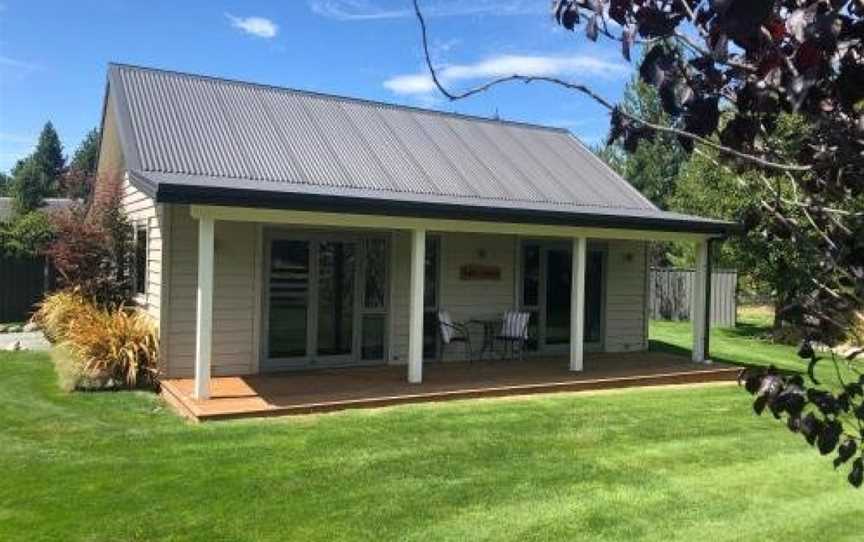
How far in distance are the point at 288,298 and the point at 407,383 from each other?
7.42 ft

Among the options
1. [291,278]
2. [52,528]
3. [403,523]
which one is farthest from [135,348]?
[403,523]

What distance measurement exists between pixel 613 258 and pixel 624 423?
646 cm

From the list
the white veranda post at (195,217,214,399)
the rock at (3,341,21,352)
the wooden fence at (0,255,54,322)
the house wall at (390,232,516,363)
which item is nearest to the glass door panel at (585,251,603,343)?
the house wall at (390,232,516,363)

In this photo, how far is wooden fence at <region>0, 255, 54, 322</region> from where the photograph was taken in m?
19.2

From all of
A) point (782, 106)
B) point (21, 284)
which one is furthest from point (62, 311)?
point (782, 106)

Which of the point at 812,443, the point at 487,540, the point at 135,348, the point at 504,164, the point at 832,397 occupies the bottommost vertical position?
the point at 487,540

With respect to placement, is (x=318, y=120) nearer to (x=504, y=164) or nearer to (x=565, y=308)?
(x=504, y=164)

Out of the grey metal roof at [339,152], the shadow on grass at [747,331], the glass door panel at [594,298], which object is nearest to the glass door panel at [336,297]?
the grey metal roof at [339,152]

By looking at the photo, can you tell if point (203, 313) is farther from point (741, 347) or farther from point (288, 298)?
point (741, 347)

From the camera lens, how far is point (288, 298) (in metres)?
11.6

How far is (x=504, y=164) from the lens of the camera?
15.1m

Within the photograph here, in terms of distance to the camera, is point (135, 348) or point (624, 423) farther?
point (135, 348)

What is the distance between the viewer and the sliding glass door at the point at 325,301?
11.5 metres

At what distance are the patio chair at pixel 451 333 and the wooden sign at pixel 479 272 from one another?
736mm
